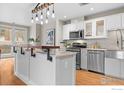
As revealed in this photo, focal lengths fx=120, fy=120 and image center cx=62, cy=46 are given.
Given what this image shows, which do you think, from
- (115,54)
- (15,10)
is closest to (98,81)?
(115,54)

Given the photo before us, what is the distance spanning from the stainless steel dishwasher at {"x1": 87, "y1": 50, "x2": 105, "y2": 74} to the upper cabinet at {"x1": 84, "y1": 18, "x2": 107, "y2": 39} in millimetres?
703

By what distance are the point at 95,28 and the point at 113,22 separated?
31.4 inches

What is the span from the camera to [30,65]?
318 cm

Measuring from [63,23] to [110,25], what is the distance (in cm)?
278

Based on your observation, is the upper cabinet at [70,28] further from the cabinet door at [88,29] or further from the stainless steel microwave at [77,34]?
the cabinet door at [88,29]

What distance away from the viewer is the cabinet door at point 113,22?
402 cm

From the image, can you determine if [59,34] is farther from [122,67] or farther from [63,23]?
[122,67]

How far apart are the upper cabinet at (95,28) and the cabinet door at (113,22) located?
7.0 inches

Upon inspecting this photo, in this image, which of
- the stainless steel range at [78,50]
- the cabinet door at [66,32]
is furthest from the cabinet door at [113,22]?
the cabinet door at [66,32]

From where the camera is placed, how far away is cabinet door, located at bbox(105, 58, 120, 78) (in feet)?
12.0

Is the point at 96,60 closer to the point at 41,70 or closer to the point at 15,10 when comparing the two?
the point at 41,70

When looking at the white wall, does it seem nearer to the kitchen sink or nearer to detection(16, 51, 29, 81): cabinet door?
detection(16, 51, 29, 81): cabinet door

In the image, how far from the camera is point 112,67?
3.80m
